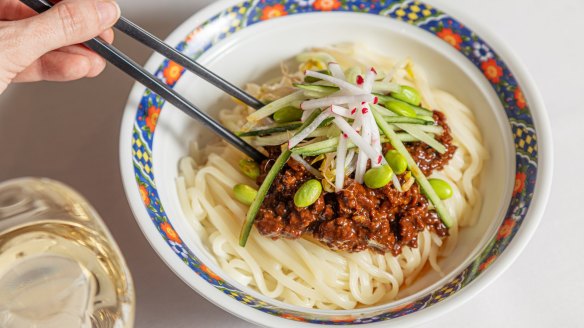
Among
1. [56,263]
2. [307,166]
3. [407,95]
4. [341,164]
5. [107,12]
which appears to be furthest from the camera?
[407,95]

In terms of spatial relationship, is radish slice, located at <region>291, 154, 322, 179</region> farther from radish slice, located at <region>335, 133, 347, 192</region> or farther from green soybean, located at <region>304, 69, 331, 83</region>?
green soybean, located at <region>304, 69, 331, 83</region>

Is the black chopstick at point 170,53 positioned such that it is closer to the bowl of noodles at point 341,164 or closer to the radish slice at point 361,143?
the bowl of noodles at point 341,164

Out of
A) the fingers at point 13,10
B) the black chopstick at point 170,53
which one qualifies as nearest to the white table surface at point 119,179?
the fingers at point 13,10

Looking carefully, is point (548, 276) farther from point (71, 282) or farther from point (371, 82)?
point (71, 282)

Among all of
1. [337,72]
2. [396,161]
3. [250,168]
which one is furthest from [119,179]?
[396,161]

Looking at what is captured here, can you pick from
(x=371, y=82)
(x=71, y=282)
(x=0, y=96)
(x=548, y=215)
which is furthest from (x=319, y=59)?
(x=0, y=96)

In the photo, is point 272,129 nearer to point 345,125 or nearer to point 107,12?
point 345,125
